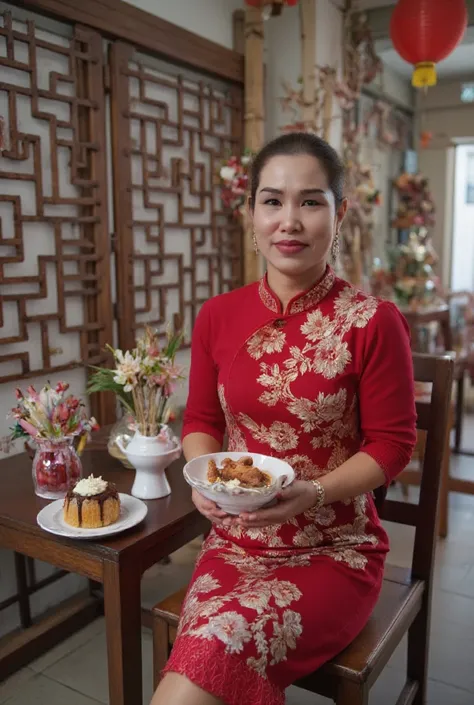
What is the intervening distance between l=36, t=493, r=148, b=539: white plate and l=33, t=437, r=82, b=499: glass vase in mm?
47

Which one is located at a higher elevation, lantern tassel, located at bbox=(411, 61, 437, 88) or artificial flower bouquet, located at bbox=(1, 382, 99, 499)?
lantern tassel, located at bbox=(411, 61, 437, 88)

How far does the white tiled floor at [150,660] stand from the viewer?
173 centimetres

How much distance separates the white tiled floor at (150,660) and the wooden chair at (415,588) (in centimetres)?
28

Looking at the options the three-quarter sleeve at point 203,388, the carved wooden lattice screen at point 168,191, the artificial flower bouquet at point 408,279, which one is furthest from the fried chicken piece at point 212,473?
the artificial flower bouquet at point 408,279

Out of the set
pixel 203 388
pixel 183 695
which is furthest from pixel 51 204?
pixel 183 695

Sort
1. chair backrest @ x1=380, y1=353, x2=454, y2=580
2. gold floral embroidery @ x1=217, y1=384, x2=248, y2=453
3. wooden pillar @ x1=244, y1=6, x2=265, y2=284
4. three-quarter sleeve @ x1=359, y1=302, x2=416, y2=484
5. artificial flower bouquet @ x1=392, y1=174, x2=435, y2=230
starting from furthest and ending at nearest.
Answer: artificial flower bouquet @ x1=392, y1=174, x2=435, y2=230 < wooden pillar @ x1=244, y1=6, x2=265, y2=284 < chair backrest @ x1=380, y1=353, x2=454, y2=580 < gold floral embroidery @ x1=217, y1=384, x2=248, y2=453 < three-quarter sleeve @ x1=359, y1=302, x2=416, y2=484

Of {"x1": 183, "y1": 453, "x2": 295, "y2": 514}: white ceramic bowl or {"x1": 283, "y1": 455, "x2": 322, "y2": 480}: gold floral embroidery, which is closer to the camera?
{"x1": 183, "y1": 453, "x2": 295, "y2": 514}: white ceramic bowl

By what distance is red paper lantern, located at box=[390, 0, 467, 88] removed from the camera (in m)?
2.27

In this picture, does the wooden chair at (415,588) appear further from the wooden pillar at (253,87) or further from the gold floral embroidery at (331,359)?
the wooden pillar at (253,87)

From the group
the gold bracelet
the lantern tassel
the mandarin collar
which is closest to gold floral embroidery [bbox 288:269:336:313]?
the mandarin collar

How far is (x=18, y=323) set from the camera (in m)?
1.83

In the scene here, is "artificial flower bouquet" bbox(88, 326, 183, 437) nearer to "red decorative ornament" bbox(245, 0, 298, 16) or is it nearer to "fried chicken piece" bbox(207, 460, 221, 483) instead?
"fried chicken piece" bbox(207, 460, 221, 483)

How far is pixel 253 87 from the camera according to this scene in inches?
103

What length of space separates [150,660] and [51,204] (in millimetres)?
1324
